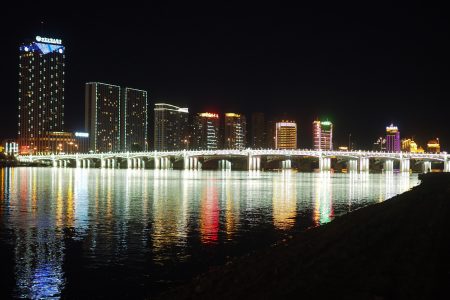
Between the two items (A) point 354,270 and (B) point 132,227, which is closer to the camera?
(A) point 354,270

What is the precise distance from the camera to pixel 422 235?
16094 millimetres

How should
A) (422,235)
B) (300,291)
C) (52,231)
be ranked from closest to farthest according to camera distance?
(300,291), (422,235), (52,231)

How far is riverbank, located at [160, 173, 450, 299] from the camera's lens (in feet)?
38.0

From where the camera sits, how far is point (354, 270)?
43.2ft

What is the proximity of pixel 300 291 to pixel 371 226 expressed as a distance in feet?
29.3

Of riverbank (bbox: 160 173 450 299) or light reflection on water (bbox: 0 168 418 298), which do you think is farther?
light reflection on water (bbox: 0 168 418 298)

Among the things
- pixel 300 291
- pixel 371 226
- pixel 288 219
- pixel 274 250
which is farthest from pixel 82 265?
pixel 288 219

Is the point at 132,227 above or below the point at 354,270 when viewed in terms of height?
below

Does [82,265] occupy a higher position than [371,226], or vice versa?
[371,226]

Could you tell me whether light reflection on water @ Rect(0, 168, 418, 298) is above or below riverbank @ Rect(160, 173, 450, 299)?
below

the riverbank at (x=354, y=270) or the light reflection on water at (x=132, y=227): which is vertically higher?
the riverbank at (x=354, y=270)

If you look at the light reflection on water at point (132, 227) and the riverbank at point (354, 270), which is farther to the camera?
the light reflection on water at point (132, 227)

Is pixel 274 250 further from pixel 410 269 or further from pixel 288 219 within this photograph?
pixel 288 219

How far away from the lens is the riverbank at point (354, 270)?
38.0 feet
